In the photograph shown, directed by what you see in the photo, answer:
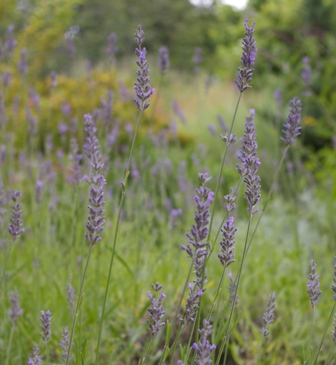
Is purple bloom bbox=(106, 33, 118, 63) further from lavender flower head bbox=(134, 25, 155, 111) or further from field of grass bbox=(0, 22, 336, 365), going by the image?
lavender flower head bbox=(134, 25, 155, 111)

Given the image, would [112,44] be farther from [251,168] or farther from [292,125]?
[251,168]

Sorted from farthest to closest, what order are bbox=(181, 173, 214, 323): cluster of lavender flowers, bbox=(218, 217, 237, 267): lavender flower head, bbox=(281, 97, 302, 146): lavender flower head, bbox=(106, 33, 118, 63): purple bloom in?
bbox=(106, 33, 118, 63): purple bloom, bbox=(281, 97, 302, 146): lavender flower head, bbox=(218, 217, 237, 267): lavender flower head, bbox=(181, 173, 214, 323): cluster of lavender flowers

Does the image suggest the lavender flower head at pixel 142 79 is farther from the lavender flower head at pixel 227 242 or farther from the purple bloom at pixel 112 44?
the purple bloom at pixel 112 44

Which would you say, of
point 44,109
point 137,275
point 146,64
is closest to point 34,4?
point 44,109

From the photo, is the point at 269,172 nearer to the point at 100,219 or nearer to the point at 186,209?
the point at 186,209

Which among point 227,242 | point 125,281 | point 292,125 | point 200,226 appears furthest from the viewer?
point 125,281

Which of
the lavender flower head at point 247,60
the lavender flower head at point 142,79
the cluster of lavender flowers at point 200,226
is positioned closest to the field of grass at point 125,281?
the cluster of lavender flowers at point 200,226

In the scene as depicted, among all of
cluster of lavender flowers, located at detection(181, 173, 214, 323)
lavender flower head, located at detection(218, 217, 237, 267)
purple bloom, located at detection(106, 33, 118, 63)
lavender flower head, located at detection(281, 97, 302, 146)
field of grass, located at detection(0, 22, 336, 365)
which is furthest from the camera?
purple bloom, located at detection(106, 33, 118, 63)

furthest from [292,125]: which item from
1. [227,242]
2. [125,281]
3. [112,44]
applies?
[125,281]

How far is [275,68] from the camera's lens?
10.5 meters

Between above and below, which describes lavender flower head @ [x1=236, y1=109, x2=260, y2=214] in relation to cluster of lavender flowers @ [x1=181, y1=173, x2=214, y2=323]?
above

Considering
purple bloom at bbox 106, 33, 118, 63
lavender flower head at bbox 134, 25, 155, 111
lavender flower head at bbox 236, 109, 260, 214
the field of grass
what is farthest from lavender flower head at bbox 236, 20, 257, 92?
purple bloom at bbox 106, 33, 118, 63

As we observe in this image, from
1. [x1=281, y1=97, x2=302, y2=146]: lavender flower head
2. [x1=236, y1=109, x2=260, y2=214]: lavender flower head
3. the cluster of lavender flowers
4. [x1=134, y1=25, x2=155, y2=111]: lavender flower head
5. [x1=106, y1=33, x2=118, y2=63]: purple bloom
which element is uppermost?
[x1=106, y1=33, x2=118, y2=63]: purple bloom

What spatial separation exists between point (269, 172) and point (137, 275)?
3358 mm
